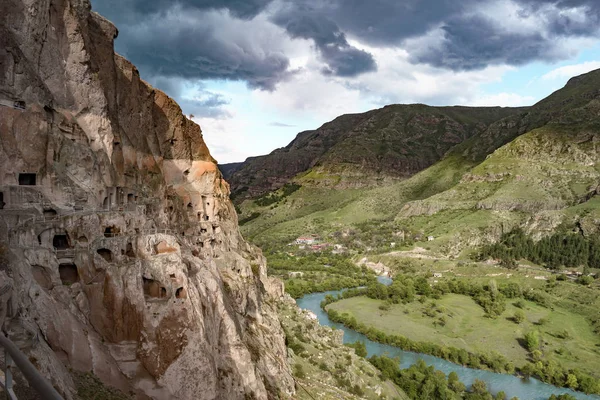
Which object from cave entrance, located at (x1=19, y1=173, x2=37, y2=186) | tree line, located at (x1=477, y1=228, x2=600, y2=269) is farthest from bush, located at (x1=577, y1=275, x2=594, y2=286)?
cave entrance, located at (x1=19, y1=173, x2=37, y2=186)

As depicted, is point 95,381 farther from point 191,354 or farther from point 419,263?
point 419,263

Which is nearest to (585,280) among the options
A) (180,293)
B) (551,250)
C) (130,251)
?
(551,250)

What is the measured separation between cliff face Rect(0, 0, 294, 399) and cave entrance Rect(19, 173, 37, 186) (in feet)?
0.55

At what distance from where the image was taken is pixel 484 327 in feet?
299

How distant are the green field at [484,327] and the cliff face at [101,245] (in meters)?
48.5

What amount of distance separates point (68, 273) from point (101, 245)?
7.98ft

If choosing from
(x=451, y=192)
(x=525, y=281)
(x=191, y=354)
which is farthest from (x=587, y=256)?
(x=191, y=354)

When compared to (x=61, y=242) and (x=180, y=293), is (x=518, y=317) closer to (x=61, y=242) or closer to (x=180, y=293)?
(x=180, y=293)

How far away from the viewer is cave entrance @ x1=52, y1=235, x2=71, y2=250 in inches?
1111

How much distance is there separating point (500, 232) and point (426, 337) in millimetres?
89055

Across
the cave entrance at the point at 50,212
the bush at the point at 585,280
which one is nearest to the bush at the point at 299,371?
the cave entrance at the point at 50,212

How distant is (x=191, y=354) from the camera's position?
2636 centimetres

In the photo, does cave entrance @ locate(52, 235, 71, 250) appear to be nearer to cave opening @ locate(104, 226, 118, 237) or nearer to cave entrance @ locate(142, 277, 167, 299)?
cave opening @ locate(104, 226, 118, 237)

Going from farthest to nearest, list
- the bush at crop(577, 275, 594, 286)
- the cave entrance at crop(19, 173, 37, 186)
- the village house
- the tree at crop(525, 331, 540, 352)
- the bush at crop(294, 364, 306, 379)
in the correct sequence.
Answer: the village house → the bush at crop(577, 275, 594, 286) → the tree at crop(525, 331, 540, 352) → the bush at crop(294, 364, 306, 379) → the cave entrance at crop(19, 173, 37, 186)
